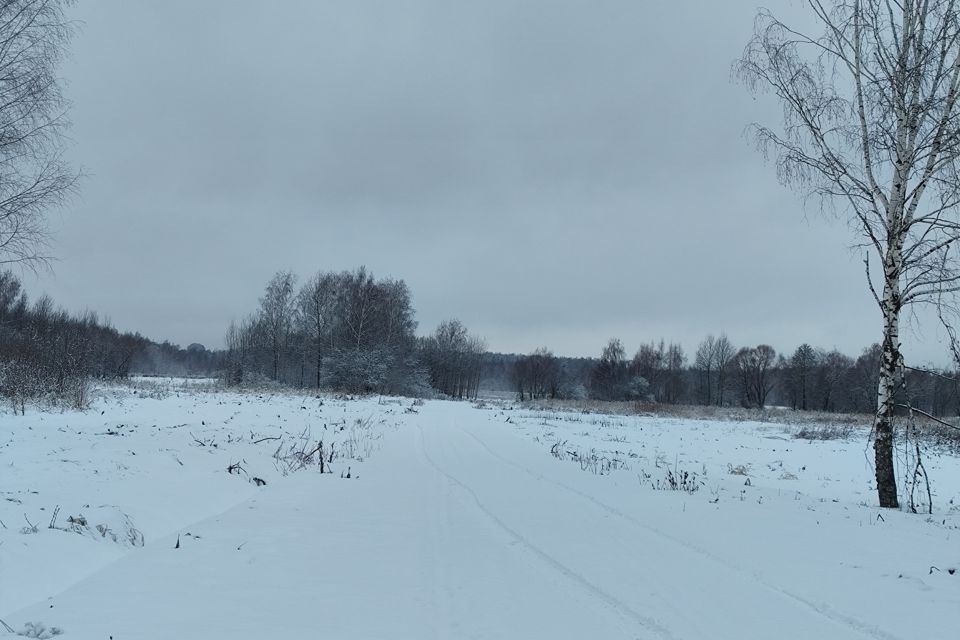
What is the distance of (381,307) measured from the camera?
5722 cm

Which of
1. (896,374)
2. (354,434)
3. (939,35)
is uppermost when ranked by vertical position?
(939,35)

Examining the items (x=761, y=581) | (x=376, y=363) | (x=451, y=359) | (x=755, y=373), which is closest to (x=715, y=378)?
(x=755, y=373)

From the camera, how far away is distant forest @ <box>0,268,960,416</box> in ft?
61.9

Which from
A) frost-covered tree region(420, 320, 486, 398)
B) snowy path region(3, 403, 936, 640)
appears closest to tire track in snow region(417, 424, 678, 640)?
snowy path region(3, 403, 936, 640)

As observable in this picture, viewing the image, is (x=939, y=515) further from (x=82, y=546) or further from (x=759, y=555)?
(x=82, y=546)

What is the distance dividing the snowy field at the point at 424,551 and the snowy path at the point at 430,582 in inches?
0.9

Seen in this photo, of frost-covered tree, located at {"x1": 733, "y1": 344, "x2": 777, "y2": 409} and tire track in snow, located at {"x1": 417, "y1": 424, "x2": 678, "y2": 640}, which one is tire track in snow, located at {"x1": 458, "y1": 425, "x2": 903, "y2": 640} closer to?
tire track in snow, located at {"x1": 417, "y1": 424, "x2": 678, "y2": 640}

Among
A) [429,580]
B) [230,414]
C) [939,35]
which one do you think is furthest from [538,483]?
[230,414]

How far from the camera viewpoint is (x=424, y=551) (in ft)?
18.2

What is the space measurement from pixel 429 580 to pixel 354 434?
40.3 feet

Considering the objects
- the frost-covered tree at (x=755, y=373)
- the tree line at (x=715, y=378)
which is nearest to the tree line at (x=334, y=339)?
the tree line at (x=715, y=378)

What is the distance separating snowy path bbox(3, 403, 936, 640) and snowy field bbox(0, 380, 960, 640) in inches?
0.9

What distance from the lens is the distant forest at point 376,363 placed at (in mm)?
18875

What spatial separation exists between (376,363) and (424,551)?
4619 cm
